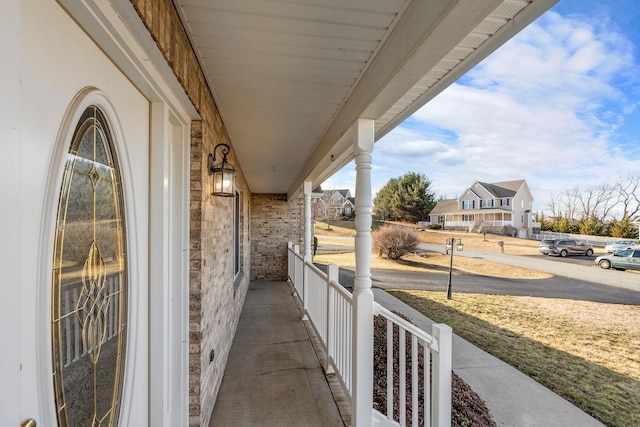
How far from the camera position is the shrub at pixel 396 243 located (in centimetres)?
1447

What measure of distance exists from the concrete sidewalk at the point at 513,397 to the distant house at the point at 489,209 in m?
19.4

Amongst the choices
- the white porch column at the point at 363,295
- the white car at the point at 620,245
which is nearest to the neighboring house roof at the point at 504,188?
the white car at the point at 620,245

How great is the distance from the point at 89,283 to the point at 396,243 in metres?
14.3

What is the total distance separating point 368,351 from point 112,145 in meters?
2.00

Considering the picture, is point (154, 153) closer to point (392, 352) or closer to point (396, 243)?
point (392, 352)

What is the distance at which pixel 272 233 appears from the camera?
331 inches

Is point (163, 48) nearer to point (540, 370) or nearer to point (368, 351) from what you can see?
point (368, 351)

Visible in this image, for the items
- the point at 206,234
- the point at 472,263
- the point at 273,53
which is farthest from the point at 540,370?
the point at 472,263

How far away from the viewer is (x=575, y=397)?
14.1 feet

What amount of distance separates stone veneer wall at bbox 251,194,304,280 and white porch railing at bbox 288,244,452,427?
357 cm

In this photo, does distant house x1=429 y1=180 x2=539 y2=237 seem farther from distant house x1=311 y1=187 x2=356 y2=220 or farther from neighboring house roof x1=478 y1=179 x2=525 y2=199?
distant house x1=311 y1=187 x2=356 y2=220

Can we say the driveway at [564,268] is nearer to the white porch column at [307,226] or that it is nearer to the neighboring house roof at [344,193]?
the white porch column at [307,226]

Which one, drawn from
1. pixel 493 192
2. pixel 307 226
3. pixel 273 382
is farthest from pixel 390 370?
pixel 493 192

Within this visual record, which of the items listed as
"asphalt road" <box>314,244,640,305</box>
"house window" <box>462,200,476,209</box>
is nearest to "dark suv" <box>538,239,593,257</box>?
"asphalt road" <box>314,244,640,305</box>
